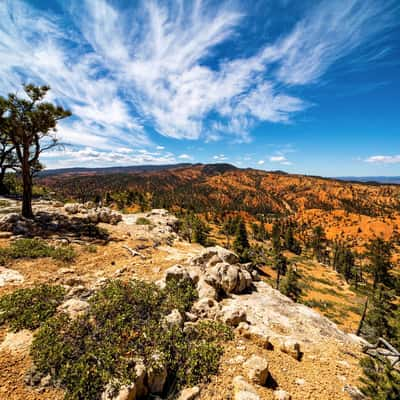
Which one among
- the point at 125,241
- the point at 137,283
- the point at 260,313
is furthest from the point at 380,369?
the point at 125,241

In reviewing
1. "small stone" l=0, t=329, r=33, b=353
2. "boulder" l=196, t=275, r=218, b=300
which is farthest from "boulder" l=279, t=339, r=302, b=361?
"small stone" l=0, t=329, r=33, b=353

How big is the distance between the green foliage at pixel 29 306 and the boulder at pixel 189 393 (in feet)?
16.9

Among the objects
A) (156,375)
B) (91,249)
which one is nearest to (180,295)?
(156,375)

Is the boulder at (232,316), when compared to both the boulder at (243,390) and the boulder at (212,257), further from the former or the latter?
the boulder at (212,257)

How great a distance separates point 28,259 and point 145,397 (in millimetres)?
9665

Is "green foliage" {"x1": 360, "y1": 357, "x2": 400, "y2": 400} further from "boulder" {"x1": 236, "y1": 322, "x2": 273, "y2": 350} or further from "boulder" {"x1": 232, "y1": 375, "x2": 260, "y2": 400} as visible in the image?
"boulder" {"x1": 232, "y1": 375, "x2": 260, "y2": 400}

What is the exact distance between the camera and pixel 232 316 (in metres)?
8.77

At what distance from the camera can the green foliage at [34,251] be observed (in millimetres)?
10548

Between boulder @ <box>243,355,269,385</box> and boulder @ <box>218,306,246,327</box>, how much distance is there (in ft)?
6.89

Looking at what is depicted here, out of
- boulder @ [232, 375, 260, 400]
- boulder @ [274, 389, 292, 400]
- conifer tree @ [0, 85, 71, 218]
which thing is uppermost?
conifer tree @ [0, 85, 71, 218]

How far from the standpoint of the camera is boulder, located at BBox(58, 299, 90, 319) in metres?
7.33

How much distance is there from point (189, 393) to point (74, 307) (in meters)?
5.18

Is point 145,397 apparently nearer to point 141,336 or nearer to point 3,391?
point 141,336

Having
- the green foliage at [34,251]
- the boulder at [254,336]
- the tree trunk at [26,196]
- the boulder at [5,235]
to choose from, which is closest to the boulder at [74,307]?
the green foliage at [34,251]
